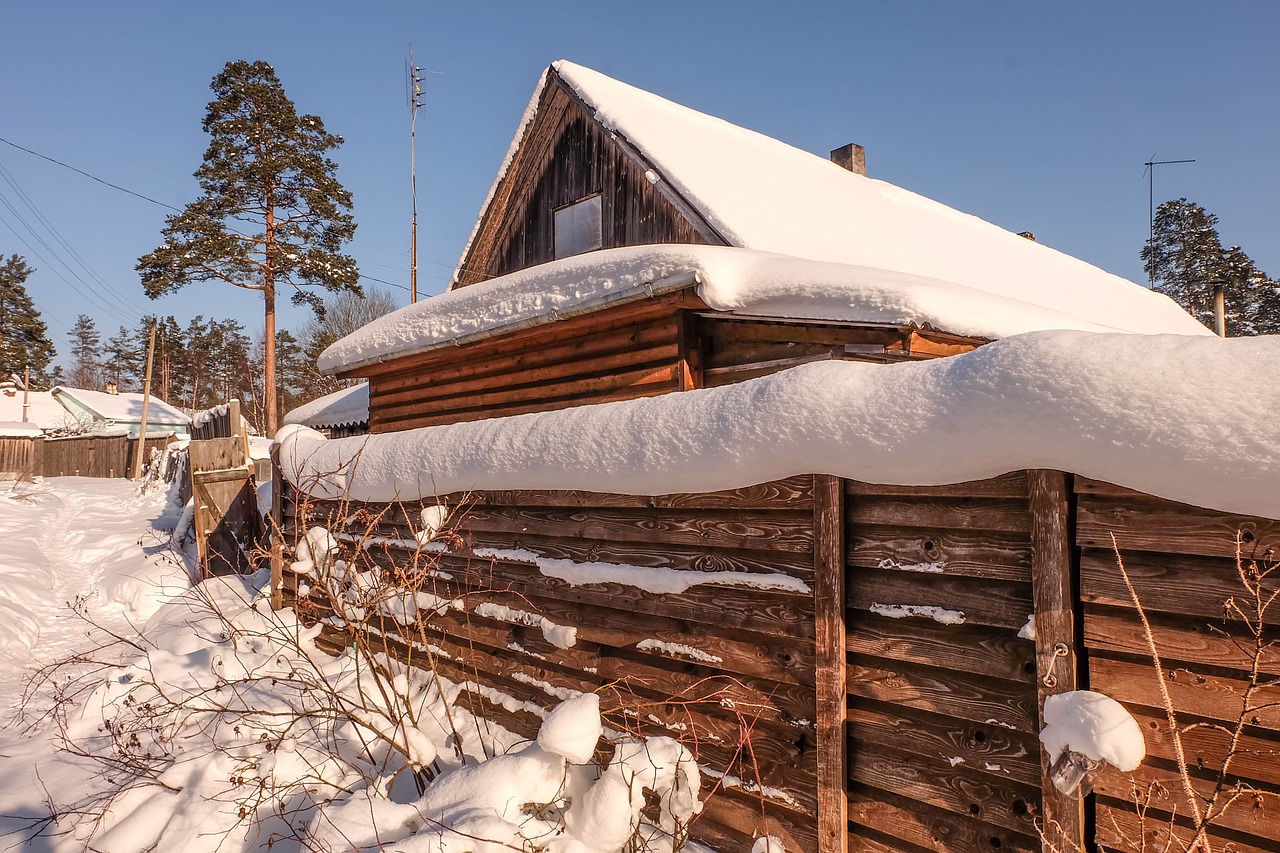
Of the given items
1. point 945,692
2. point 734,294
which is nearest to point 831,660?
point 945,692

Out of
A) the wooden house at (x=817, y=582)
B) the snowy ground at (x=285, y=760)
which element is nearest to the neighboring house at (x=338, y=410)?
the snowy ground at (x=285, y=760)

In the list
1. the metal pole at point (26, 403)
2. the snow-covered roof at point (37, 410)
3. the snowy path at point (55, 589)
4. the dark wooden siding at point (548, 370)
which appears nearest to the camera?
the snowy path at point (55, 589)

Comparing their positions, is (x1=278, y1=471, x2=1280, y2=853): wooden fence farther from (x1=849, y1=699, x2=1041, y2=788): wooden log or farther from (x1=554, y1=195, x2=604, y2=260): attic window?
(x1=554, y1=195, x2=604, y2=260): attic window

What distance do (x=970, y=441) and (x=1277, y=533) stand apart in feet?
2.30

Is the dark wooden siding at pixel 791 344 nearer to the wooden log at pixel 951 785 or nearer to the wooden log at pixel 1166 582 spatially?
the wooden log at pixel 1166 582

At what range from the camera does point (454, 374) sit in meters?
8.05

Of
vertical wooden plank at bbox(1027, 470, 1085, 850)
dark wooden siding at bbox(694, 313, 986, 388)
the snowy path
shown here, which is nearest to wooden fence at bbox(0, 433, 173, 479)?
the snowy path

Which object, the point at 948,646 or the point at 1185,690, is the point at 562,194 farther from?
the point at 1185,690

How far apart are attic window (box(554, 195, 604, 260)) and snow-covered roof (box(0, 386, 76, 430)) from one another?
47354mm

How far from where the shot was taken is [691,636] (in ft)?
9.58

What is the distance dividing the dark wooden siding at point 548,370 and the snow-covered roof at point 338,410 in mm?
3844

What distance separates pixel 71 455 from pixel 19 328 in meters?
30.4

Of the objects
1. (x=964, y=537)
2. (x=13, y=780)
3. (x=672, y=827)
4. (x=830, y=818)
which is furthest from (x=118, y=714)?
(x=964, y=537)

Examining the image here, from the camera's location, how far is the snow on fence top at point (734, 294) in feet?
15.4
